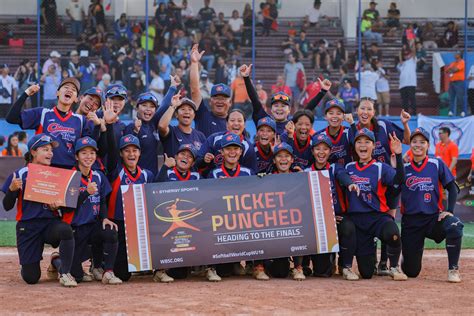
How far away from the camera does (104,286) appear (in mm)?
8750

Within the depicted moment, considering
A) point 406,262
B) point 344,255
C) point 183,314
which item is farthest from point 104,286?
point 406,262

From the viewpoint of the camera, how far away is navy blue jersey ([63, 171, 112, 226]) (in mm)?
9023

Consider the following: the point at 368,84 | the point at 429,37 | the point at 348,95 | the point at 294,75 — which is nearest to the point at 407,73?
the point at 368,84

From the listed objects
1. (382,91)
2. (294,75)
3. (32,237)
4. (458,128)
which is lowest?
(32,237)

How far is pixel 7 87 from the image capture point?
21.8 meters

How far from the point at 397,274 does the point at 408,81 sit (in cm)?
1404

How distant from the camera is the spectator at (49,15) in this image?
A: 22359 mm

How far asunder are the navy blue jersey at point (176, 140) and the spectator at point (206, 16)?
1337 centimetres

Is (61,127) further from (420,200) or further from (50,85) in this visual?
(50,85)

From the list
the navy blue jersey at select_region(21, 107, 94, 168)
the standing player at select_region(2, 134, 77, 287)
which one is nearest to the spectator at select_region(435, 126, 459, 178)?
the navy blue jersey at select_region(21, 107, 94, 168)

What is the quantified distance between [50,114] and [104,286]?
2010mm

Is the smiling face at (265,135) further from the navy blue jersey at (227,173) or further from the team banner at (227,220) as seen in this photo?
the team banner at (227,220)

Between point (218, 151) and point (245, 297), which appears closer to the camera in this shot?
point (245, 297)

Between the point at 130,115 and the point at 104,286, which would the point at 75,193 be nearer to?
the point at 104,286
